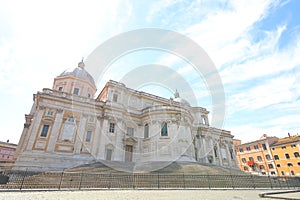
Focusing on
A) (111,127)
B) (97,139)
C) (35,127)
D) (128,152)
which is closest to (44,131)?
(35,127)

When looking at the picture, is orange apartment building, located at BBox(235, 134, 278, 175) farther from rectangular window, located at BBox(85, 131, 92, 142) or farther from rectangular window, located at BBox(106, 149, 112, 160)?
rectangular window, located at BBox(85, 131, 92, 142)

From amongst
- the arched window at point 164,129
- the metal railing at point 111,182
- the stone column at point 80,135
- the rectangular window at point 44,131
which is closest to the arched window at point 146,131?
the arched window at point 164,129

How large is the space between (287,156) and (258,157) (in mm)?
6876

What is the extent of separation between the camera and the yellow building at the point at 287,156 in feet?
126

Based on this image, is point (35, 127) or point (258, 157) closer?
point (35, 127)

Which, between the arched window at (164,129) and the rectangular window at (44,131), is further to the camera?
the arched window at (164,129)

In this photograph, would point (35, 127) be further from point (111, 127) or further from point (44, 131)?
point (111, 127)

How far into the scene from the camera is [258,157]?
4566 centimetres

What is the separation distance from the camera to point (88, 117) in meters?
24.0

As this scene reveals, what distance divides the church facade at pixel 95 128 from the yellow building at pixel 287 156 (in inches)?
959

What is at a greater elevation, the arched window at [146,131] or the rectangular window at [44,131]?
the arched window at [146,131]

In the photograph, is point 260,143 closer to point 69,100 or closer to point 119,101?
point 119,101

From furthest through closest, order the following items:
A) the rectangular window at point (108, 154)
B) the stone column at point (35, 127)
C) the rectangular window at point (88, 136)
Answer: the rectangular window at point (108, 154) < the rectangular window at point (88, 136) < the stone column at point (35, 127)

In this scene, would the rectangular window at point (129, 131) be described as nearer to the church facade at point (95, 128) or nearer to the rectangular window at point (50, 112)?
the church facade at point (95, 128)
